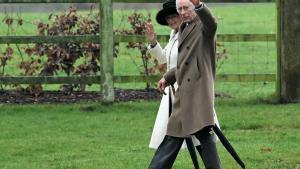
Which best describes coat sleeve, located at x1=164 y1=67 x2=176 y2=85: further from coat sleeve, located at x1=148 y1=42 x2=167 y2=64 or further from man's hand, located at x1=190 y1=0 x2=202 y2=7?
man's hand, located at x1=190 y1=0 x2=202 y2=7

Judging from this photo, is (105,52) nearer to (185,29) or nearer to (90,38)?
(90,38)

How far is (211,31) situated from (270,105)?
19.0ft

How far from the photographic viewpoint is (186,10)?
654 centimetres

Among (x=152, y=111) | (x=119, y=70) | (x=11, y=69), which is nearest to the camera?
(x=152, y=111)

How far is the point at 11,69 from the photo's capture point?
14781mm

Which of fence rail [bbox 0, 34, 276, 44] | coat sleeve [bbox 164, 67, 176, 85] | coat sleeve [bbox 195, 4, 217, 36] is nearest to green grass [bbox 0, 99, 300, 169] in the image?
fence rail [bbox 0, 34, 276, 44]

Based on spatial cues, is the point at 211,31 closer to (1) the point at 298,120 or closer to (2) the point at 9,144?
(2) the point at 9,144

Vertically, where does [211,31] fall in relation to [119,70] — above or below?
above

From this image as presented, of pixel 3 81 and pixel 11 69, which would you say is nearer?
pixel 3 81

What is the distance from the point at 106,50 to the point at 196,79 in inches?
217

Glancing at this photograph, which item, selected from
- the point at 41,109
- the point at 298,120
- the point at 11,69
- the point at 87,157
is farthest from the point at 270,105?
the point at 11,69

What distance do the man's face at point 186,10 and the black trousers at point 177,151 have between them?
0.85 meters

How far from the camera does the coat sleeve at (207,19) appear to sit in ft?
20.5

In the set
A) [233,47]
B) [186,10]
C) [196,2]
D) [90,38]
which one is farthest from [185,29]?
[233,47]
